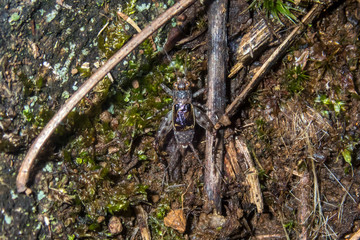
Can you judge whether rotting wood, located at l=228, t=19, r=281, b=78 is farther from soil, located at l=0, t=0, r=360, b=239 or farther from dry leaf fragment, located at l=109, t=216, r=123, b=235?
dry leaf fragment, located at l=109, t=216, r=123, b=235

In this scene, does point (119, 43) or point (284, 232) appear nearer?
point (119, 43)

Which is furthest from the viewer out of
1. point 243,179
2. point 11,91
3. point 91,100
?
point 243,179

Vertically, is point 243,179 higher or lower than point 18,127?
lower

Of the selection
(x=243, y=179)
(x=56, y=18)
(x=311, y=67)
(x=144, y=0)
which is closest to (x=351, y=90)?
(x=311, y=67)

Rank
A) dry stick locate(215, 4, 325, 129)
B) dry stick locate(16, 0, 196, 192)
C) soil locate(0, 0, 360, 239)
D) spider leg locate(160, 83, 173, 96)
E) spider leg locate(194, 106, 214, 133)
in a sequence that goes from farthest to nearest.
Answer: spider leg locate(160, 83, 173, 96), dry stick locate(215, 4, 325, 129), spider leg locate(194, 106, 214, 133), soil locate(0, 0, 360, 239), dry stick locate(16, 0, 196, 192)

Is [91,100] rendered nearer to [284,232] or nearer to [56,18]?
[56,18]

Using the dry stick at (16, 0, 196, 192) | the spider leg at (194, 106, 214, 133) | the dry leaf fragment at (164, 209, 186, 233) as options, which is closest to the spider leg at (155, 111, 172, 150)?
the spider leg at (194, 106, 214, 133)
